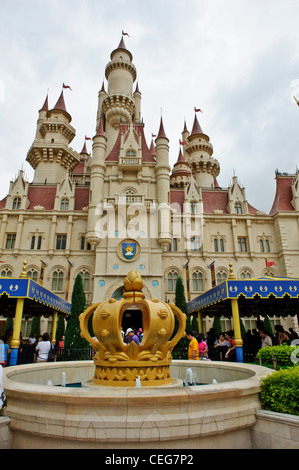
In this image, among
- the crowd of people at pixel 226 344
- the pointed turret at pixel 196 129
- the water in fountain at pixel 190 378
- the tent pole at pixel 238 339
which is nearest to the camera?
the water in fountain at pixel 190 378

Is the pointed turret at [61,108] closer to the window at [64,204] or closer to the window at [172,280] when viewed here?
the window at [64,204]

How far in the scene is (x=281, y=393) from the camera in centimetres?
431

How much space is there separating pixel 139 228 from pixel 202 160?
60.7 ft

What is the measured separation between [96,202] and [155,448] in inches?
1074

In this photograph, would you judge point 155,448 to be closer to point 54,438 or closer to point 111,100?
point 54,438

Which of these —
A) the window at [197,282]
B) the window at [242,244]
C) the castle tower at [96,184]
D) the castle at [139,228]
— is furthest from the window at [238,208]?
the castle tower at [96,184]

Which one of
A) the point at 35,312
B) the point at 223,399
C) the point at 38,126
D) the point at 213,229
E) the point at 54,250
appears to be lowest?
the point at 223,399

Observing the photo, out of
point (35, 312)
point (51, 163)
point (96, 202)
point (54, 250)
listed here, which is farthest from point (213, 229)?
point (51, 163)

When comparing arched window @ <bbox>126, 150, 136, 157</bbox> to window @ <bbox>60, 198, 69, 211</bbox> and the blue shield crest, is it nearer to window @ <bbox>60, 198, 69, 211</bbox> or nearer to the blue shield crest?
window @ <bbox>60, 198, 69, 211</bbox>

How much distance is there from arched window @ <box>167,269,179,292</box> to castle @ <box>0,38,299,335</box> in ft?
0.34

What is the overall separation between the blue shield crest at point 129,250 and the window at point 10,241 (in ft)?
38.7

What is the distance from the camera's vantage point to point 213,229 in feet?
106

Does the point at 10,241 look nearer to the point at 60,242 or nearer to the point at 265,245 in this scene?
the point at 60,242

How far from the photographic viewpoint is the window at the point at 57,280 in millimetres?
29078
